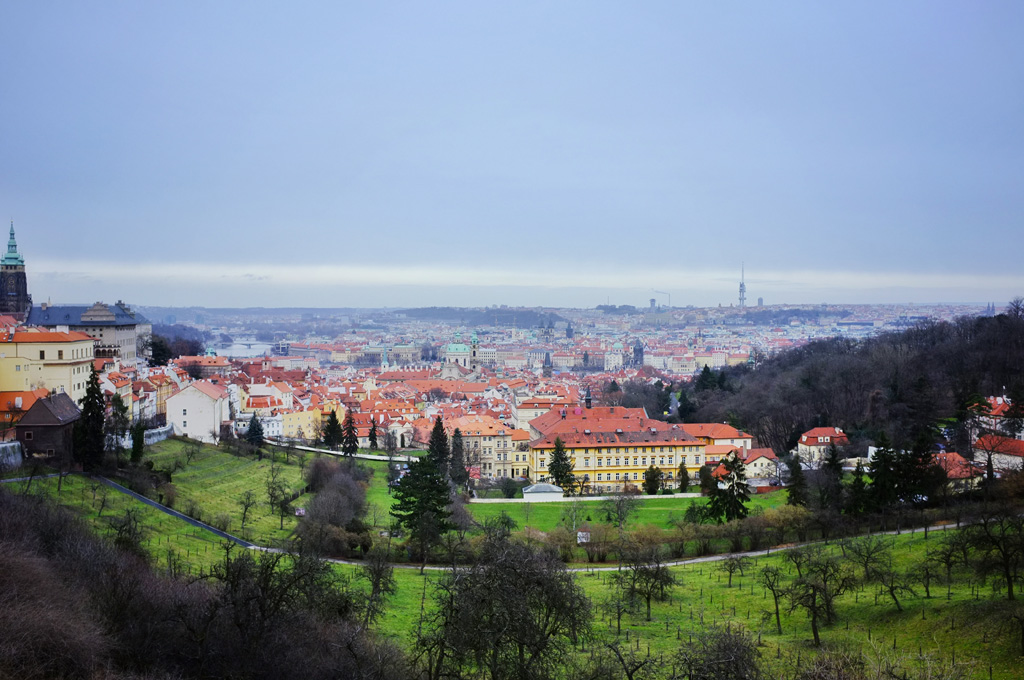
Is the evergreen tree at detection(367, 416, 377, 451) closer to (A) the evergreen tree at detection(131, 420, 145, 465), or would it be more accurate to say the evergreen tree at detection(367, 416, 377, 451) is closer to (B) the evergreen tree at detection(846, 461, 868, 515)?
(A) the evergreen tree at detection(131, 420, 145, 465)

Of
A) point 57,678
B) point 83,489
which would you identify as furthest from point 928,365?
point 57,678

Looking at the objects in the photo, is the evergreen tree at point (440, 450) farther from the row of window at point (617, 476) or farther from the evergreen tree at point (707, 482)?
the evergreen tree at point (707, 482)

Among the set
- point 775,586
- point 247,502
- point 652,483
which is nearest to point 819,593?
Answer: point 775,586

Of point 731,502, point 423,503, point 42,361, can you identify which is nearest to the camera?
point 423,503

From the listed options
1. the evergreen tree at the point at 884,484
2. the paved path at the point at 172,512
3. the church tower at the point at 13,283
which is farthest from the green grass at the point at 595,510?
the church tower at the point at 13,283

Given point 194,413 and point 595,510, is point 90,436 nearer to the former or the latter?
point 194,413

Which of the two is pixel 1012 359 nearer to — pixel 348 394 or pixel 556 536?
pixel 556 536
